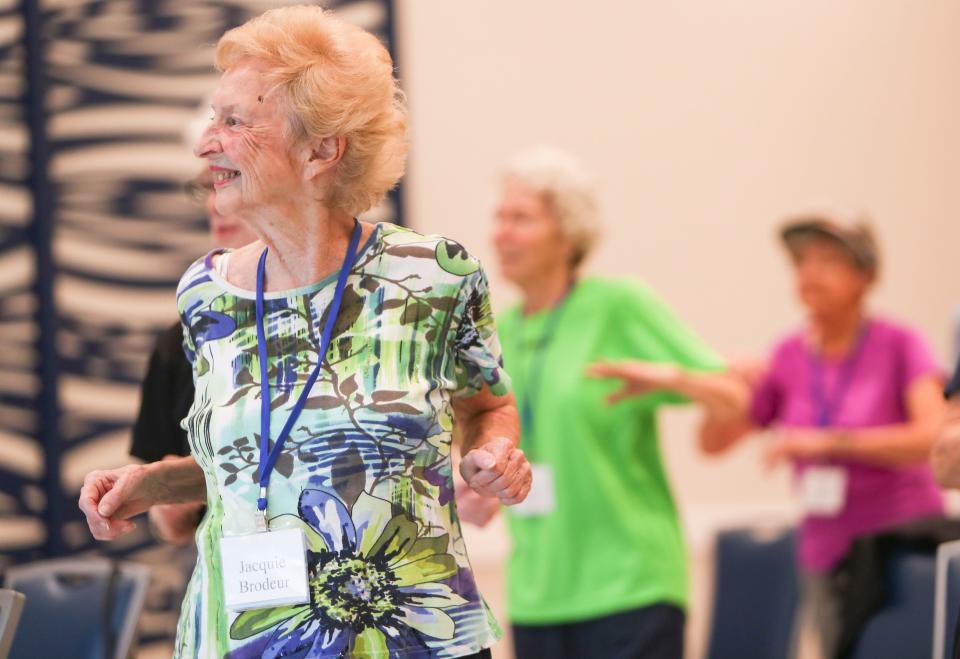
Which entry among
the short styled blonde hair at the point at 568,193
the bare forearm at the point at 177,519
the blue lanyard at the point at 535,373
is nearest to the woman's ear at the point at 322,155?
the bare forearm at the point at 177,519

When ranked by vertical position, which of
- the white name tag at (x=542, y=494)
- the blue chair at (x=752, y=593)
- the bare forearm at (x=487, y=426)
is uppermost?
the bare forearm at (x=487, y=426)

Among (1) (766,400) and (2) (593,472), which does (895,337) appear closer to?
(1) (766,400)

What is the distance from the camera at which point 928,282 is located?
7434mm

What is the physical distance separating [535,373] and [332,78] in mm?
1946

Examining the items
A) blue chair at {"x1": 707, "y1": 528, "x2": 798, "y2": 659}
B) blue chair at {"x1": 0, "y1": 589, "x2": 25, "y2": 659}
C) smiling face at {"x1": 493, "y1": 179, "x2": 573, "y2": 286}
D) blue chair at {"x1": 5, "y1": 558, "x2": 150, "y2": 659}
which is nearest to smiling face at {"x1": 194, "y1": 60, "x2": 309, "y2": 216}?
blue chair at {"x1": 0, "y1": 589, "x2": 25, "y2": 659}

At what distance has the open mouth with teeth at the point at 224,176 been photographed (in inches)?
75.8

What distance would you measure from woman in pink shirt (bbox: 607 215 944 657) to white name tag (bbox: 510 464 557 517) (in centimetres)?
82

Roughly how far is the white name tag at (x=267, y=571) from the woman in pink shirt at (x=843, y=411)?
2.62 meters

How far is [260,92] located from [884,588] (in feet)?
7.08

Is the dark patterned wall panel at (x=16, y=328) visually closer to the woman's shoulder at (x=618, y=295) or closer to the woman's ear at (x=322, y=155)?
the woman's shoulder at (x=618, y=295)

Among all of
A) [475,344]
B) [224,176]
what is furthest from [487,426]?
[224,176]

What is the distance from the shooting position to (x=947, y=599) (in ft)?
8.68

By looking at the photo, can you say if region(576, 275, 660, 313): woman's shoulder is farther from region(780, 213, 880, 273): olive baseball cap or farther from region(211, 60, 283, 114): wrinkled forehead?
region(211, 60, 283, 114): wrinkled forehead

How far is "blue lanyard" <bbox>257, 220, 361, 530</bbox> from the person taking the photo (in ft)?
5.94
